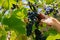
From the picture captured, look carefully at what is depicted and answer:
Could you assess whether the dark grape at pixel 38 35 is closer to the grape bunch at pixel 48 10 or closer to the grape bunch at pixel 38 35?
the grape bunch at pixel 38 35

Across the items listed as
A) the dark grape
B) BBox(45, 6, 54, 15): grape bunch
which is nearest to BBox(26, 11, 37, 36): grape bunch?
the dark grape

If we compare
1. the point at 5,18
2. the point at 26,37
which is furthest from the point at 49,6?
the point at 5,18

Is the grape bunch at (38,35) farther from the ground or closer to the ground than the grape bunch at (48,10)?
closer to the ground

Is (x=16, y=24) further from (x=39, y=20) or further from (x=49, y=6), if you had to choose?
(x=49, y=6)

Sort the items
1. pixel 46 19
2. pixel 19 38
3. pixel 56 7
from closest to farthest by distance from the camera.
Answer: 1. pixel 46 19
2. pixel 19 38
3. pixel 56 7

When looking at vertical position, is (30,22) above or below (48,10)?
below

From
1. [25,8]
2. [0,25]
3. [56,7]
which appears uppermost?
[56,7]

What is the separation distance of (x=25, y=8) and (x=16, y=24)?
250 mm

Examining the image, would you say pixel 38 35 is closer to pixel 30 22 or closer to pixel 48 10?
pixel 30 22

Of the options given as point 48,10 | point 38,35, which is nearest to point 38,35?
point 38,35

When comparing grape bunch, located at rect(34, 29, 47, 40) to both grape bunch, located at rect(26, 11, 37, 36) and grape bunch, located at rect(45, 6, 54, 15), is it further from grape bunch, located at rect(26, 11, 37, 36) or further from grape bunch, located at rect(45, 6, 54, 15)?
grape bunch, located at rect(45, 6, 54, 15)

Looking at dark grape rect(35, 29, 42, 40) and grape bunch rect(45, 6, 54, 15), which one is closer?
dark grape rect(35, 29, 42, 40)

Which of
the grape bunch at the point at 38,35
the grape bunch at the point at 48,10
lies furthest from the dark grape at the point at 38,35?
the grape bunch at the point at 48,10

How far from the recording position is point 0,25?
0.73 meters
